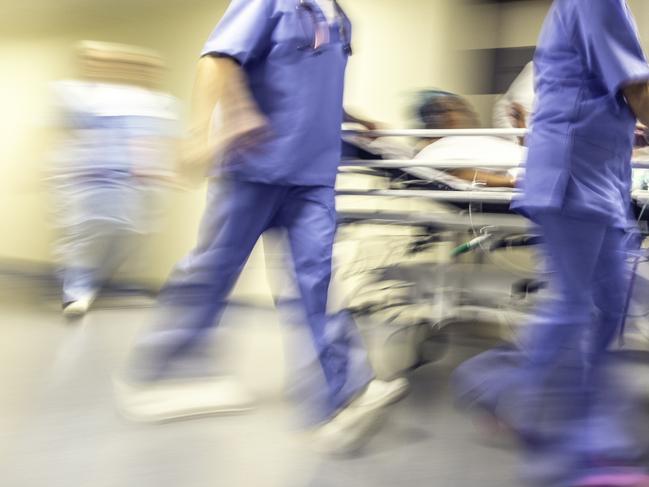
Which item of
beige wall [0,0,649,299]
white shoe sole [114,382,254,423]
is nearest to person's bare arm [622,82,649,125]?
white shoe sole [114,382,254,423]

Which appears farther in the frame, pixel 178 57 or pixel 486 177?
pixel 178 57

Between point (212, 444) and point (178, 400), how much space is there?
0.24m

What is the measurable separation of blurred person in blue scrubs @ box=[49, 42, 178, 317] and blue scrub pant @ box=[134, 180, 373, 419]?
1303mm

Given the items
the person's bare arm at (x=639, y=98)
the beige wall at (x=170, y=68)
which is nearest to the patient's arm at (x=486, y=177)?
the person's bare arm at (x=639, y=98)

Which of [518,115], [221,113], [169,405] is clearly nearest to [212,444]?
[169,405]

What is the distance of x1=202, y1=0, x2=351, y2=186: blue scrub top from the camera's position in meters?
1.31

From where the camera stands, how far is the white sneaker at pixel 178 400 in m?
1.50

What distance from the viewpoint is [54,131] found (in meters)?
2.76

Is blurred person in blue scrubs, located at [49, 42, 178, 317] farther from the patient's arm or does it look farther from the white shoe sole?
the patient's arm

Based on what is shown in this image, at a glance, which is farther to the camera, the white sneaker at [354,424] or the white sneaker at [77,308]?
the white sneaker at [77,308]

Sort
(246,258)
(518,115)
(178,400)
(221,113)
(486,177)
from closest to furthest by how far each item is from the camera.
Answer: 1. (221,113)
2. (246,258)
3. (178,400)
4. (486,177)
5. (518,115)

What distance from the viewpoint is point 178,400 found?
1566 millimetres

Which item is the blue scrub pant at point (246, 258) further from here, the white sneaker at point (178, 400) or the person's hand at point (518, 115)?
the person's hand at point (518, 115)

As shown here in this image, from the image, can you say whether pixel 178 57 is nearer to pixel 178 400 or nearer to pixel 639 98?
pixel 178 400
